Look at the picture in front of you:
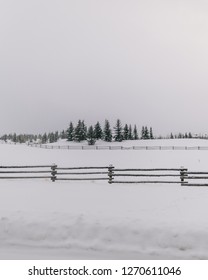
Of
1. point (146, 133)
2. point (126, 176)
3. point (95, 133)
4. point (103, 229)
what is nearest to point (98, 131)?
point (95, 133)

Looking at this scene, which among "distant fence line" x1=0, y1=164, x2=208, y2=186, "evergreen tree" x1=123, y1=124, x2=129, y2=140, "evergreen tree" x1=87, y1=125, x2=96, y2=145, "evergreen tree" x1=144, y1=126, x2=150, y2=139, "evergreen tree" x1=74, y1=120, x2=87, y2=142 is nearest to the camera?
"distant fence line" x1=0, y1=164, x2=208, y2=186

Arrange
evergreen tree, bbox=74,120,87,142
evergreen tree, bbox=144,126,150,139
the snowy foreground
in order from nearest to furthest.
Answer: the snowy foreground → evergreen tree, bbox=74,120,87,142 → evergreen tree, bbox=144,126,150,139

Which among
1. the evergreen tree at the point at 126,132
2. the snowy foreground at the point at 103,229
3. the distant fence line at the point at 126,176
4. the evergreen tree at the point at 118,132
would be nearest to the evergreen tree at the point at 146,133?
the evergreen tree at the point at 126,132

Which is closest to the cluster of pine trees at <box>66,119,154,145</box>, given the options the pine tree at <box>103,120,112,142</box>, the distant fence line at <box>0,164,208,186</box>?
the pine tree at <box>103,120,112,142</box>

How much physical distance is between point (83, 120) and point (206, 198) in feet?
312

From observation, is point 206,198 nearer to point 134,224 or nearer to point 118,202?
point 118,202

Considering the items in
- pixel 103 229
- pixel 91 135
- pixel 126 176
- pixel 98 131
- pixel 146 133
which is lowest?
pixel 126 176

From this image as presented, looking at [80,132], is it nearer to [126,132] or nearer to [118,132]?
[118,132]

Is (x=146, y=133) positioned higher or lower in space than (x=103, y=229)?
higher

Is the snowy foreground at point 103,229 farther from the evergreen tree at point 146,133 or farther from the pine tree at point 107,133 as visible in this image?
the evergreen tree at point 146,133

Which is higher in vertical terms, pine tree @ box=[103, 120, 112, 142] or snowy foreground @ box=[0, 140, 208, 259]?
pine tree @ box=[103, 120, 112, 142]

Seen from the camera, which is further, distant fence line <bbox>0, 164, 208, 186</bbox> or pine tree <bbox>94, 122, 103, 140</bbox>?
pine tree <bbox>94, 122, 103, 140</bbox>

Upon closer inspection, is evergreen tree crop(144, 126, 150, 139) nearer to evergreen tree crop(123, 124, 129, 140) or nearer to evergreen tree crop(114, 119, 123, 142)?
evergreen tree crop(123, 124, 129, 140)

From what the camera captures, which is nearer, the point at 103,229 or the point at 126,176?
the point at 103,229
